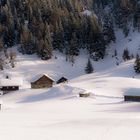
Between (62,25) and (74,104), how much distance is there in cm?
7246

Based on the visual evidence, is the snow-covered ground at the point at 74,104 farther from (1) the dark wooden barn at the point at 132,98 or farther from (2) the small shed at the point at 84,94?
(1) the dark wooden barn at the point at 132,98

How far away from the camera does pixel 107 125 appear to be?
33.4m

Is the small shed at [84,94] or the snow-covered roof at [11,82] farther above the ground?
the snow-covered roof at [11,82]

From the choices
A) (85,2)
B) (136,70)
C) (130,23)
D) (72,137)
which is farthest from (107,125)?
(85,2)

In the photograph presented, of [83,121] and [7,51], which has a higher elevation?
[7,51]

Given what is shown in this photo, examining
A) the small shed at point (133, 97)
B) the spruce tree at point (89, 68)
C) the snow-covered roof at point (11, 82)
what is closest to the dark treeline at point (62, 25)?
the spruce tree at point (89, 68)

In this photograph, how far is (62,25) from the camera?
130750mm

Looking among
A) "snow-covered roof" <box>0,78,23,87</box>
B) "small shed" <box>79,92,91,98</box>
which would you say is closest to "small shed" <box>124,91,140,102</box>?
"small shed" <box>79,92,91,98</box>

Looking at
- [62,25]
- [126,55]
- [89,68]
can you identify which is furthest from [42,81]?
[62,25]

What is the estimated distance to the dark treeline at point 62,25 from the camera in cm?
12034

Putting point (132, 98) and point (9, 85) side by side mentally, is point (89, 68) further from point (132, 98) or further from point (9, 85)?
point (132, 98)

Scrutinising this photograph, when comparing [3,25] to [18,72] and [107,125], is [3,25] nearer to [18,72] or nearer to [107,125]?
[18,72]

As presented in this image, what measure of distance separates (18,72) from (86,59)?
19972 mm

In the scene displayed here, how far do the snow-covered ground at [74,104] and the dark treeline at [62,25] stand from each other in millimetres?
3125
